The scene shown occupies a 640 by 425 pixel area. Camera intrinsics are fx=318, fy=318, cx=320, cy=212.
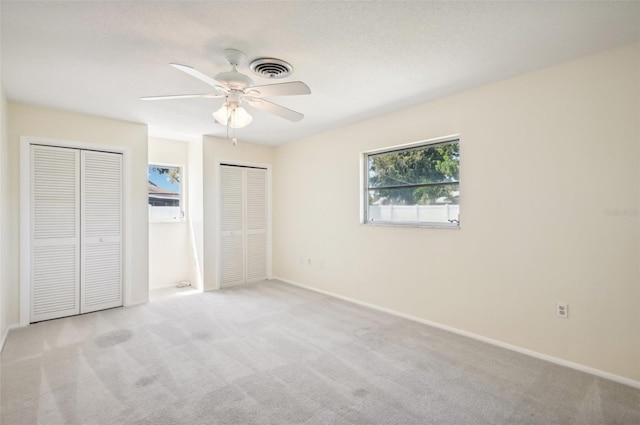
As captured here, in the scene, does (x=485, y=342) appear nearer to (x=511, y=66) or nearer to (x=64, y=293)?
(x=511, y=66)

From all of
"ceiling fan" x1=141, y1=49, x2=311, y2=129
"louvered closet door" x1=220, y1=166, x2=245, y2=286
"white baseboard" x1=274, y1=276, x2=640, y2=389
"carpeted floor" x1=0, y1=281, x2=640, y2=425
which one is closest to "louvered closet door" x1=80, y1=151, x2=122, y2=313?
"carpeted floor" x1=0, y1=281, x2=640, y2=425

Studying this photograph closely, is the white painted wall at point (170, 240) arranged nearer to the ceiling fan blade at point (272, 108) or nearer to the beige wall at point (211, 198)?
the beige wall at point (211, 198)

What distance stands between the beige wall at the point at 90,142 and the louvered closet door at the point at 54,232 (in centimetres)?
14

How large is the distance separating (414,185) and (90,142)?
388 cm

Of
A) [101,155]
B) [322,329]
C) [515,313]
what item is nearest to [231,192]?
[101,155]

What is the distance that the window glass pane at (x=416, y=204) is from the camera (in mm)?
3324

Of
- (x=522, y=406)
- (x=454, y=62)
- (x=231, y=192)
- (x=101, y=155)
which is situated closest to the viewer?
(x=522, y=406)

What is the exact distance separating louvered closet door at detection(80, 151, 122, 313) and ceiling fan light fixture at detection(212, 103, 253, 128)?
250 centimetres

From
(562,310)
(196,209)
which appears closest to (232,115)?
(562,310)

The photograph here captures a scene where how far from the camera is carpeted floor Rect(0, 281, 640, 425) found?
6.32 feet

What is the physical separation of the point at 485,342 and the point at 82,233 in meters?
4.55

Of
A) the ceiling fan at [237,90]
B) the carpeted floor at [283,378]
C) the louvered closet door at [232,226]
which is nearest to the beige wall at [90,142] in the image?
the carpeted floor at [283,378]

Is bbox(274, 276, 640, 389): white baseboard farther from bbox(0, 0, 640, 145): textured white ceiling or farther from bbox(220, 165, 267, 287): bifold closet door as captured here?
bbox(0, 0, 640, 145): textured white ceiling

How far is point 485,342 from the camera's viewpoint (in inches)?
115
